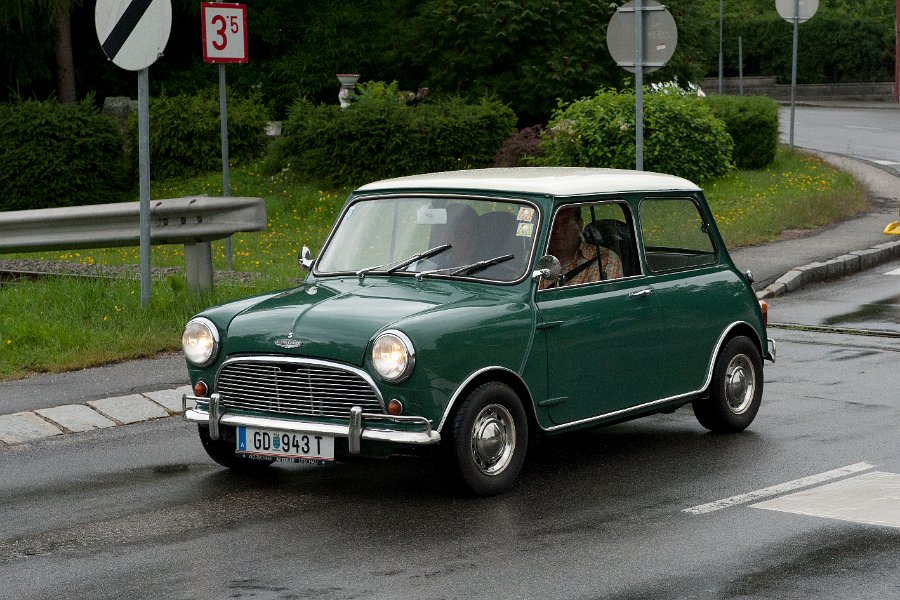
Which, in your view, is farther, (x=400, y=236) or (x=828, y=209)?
(x=828, y=209)

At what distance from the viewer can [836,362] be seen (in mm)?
11188

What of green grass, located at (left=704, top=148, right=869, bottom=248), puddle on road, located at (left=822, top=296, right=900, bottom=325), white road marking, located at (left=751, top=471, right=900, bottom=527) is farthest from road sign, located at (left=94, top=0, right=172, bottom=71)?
green grass, located at (left=704, top=148, right=869, bottom=248)

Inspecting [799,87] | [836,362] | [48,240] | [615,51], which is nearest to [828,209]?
[615,51]

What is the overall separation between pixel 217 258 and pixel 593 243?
9897 millimetres

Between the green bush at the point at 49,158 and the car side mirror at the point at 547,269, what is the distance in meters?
18.3

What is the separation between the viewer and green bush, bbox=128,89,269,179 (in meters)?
26.1

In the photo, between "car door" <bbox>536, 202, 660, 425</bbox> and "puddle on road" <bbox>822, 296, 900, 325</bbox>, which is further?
"puddle on road" <bbox>822, 296, 900, 325</bbox>

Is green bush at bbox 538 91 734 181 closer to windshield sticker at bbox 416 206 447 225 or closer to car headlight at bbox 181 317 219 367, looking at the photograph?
windshield sticker at bbox 416 206 447 225

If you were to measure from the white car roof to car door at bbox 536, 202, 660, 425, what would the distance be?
124 millimetres

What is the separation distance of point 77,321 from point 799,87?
166 ft

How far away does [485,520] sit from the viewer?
6762 millimetres

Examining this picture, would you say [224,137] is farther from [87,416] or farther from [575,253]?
[575,253]

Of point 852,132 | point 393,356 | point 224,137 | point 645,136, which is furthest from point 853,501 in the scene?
point 852,132

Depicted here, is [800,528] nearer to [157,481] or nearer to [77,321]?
[157,481]
